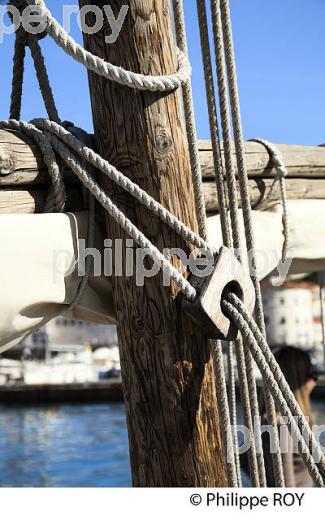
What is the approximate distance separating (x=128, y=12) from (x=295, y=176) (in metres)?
0.98

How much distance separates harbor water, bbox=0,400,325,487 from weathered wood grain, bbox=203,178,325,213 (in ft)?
75.4

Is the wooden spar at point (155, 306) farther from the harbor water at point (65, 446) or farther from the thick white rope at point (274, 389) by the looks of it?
the harbor water at point (65, 446)

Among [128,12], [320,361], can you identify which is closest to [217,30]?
[128,12]

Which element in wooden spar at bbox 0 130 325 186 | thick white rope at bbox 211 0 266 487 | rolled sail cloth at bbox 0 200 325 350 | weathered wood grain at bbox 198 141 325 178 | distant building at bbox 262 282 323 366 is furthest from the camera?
distant building at bbox 262 282 323 366

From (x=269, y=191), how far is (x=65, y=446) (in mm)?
32082

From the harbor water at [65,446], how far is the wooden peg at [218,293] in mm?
23687

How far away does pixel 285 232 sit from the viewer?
279 cm

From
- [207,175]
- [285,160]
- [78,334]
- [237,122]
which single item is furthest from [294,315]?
[237,122]

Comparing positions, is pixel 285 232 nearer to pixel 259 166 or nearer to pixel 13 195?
pixel 259 166

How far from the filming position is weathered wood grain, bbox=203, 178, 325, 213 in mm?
2672

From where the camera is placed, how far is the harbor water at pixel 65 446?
27255mm

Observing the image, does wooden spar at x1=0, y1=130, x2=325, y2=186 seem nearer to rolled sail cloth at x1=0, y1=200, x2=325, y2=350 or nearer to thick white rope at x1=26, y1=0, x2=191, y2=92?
rolled sail cloth at x1=0, y1=200, x2=325, y2=350

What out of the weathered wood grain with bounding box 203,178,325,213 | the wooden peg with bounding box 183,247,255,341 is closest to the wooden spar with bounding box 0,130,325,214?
the weathered wood grain with bounding box 203,178,325,213
